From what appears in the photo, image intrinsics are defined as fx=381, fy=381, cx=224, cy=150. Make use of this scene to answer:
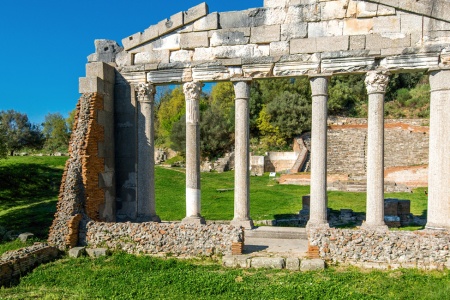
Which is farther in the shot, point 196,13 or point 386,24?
point 196,13

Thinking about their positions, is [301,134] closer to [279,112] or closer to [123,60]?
[279,112]

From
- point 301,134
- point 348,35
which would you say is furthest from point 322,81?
point 301,134

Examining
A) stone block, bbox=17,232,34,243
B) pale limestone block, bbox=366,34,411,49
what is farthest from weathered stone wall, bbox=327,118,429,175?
stone block, bbox=17,232,34,243

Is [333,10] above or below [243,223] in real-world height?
above

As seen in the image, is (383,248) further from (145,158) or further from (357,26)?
(145,158)

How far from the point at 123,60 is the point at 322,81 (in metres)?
7.01

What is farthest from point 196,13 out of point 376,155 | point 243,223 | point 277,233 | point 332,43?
point 277,233

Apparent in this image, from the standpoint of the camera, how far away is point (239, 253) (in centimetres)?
996

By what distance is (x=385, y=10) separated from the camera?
11469mm

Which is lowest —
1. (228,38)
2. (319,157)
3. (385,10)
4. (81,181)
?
(81,181)

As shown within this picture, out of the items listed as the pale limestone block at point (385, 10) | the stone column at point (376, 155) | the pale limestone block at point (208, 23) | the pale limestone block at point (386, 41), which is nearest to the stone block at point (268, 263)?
the stone column at point (376, 155)

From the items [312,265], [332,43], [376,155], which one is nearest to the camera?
[312,265]

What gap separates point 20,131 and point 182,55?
133ft

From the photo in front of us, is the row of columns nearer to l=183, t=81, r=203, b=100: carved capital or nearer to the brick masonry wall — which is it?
l=183, t=81, r=203, b=100: carved capital
